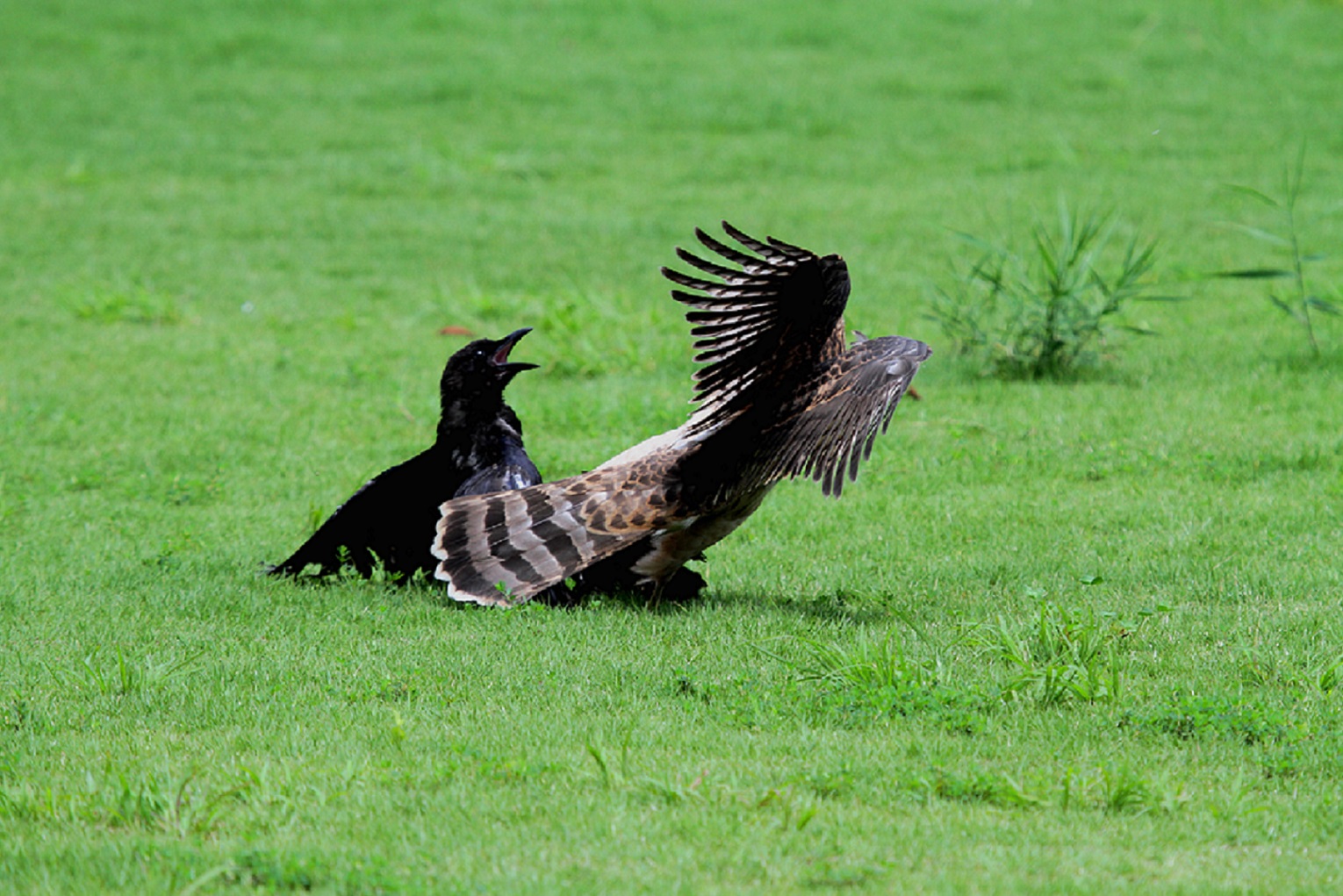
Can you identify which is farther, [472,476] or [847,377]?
[472,476]

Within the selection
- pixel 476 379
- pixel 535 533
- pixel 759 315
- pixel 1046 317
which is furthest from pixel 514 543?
pixel 1046 317

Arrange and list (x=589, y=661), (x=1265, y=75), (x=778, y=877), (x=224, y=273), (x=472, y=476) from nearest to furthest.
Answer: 1. (x=778, y=877)
2. (x=589, y=661)
3. (x=472, y=476)
4. (x=224, y=273)
5. (x=1265, y=75)

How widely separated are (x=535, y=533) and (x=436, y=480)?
1.08 metres

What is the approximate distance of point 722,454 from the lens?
7266 millimetres

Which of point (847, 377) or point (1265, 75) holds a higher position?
point (1265, 75)

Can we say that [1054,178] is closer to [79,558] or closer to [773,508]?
[773,508]

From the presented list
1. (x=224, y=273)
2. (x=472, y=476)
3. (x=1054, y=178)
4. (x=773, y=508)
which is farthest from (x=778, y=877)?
(x=1054, y=178)

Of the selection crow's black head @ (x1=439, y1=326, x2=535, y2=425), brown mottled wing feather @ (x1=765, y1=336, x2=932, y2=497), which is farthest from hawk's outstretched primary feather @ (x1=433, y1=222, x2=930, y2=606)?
crow's black head @ (x1=439, y1=326, x2=535, y2=425)

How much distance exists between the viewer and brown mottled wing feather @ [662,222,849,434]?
6.89 metres

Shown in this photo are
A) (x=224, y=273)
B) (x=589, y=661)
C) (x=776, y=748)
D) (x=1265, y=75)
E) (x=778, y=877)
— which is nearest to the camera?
(x=778, y=877)

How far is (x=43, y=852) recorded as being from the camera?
474cm

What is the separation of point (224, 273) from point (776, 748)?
12158 mm

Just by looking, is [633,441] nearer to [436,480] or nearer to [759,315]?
[436,480]

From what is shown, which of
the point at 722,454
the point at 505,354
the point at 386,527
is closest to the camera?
the point at 722,454
